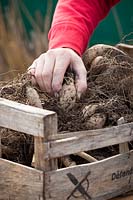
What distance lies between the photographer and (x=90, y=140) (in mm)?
1052

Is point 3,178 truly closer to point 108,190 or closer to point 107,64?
point 108,190

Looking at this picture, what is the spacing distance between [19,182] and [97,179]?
0.14 meters

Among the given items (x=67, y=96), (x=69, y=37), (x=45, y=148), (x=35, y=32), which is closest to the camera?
(x=45, y=148)

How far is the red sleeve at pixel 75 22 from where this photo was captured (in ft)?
4.39

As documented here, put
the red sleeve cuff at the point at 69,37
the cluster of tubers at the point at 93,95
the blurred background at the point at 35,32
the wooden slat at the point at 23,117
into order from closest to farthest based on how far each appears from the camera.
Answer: the wooden slat at the point at 23,117, the cluster of tubers at the point at 93,95, the red sleeve cuff at the point at 69,37, the blurred background at the point at 35,32

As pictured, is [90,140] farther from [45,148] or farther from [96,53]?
[96,53]

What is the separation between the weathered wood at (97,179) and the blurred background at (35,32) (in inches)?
55.5

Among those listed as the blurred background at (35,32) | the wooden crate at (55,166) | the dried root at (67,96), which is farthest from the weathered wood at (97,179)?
the blurred background at (35,32)

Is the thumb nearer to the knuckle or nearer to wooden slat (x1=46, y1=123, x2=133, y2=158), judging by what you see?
the knuckle

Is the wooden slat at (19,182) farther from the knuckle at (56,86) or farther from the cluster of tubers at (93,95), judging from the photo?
the knuckle at (56,86)

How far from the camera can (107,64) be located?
1.32 meters

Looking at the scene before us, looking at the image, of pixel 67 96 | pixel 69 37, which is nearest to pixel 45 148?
pixel 67 96

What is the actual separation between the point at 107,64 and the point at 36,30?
5.10 feet

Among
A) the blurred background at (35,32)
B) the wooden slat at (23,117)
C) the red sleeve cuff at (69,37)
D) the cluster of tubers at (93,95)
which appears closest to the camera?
the wooden slat at (23,117)
